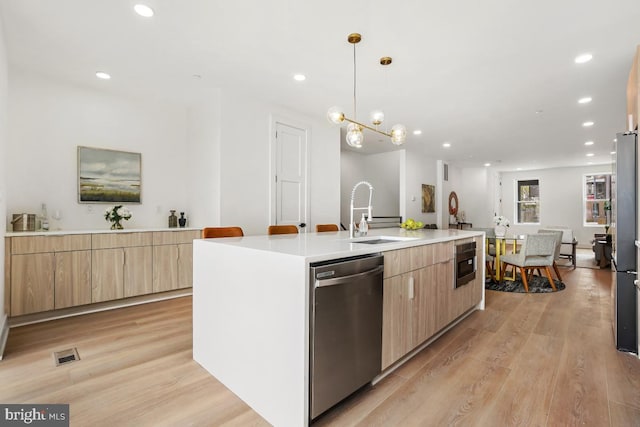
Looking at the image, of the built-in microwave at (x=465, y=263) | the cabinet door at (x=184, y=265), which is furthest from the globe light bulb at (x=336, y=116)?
the cabinet door at (x=184, y=265)

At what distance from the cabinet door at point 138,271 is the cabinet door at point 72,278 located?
1.19 feet

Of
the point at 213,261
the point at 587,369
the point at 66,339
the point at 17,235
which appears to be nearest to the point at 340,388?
the point at 213,261

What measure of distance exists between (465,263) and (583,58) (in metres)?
2.31

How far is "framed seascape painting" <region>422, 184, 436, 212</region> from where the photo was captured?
830 cm

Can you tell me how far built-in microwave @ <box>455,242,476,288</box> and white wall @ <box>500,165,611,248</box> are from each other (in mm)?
9218

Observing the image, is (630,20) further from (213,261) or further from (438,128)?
(213,261)

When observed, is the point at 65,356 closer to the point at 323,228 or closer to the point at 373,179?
the point at 323,228

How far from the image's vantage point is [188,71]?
11.2 ft

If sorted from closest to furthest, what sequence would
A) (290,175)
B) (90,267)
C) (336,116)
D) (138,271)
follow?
(336,116), (90,267), (138,271), (290,175)

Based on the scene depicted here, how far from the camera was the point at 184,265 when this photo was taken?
4105 millimetres

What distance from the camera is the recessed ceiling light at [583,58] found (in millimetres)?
2996

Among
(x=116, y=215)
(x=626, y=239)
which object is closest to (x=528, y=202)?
(x=626, y=239)

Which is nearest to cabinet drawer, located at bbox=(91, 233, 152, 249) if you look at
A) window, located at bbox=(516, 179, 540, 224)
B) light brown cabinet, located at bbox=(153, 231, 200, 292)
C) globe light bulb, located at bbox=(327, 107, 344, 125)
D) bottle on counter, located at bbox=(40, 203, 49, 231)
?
light brown cabinet, located at bbox=(153, 231, 200, 292)

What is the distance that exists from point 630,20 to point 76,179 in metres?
5.72
